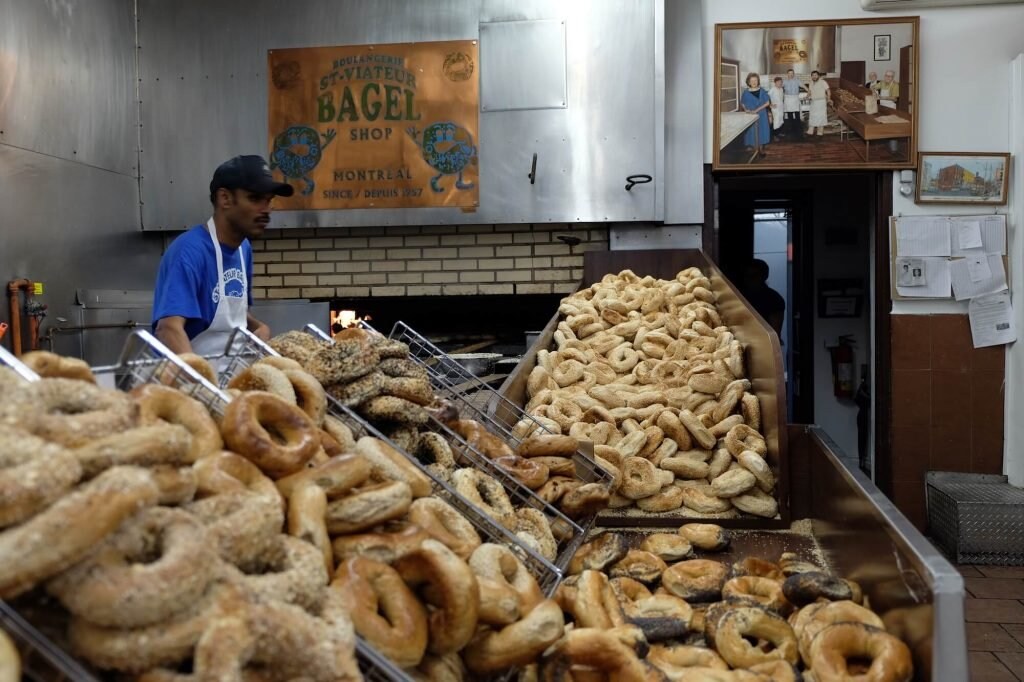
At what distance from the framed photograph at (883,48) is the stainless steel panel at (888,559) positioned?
441cm

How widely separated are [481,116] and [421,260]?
4.29 feet

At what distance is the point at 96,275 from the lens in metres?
6.32

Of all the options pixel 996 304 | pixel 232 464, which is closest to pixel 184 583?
pixel 232 464

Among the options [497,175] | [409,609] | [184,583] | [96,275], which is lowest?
[409,609]

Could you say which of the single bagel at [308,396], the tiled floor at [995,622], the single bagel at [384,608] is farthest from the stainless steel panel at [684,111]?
the single bagel at [384,608]

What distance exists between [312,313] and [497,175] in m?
1.89

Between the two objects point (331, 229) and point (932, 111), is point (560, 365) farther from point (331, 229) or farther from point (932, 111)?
point (932, 111)

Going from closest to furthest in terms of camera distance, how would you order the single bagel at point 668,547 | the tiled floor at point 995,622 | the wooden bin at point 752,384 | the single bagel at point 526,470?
the single bagel at point 526,470, the single bagel at point 668,547, the wooden bin at point 752,384, the tiled floor at point 995,622

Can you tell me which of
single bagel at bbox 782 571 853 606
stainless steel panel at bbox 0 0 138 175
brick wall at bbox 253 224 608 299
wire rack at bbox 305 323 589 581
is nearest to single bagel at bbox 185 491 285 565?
wire rack at bbox 305 323 589 581

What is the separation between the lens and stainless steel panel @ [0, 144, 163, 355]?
17.8 ft

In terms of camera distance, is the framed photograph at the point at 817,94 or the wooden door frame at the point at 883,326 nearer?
the framed photograph at the point at 817,94

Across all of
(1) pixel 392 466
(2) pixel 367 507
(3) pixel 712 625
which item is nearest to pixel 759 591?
(3) pixel 712 625

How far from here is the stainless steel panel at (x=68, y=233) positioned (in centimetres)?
542

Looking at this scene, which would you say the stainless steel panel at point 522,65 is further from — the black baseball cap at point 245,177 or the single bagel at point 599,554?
the single bagel at point 599,554
